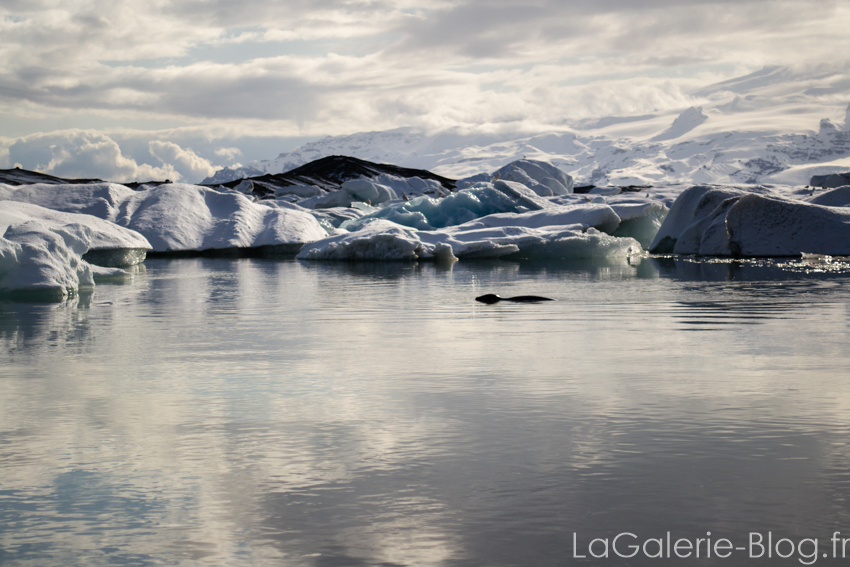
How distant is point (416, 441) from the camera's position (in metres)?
3.36

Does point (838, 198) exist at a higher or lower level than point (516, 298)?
higher

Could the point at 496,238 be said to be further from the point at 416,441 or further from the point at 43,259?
the point at 416,441

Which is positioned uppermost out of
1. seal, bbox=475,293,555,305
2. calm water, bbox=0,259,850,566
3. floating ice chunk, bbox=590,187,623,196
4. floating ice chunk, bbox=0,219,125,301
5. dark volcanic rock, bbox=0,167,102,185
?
dark volcanic rock, bbox=0,167,102,185

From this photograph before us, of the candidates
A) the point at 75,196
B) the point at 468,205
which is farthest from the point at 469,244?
the point at 75,196

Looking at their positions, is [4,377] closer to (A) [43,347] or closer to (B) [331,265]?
(A) [43,347]

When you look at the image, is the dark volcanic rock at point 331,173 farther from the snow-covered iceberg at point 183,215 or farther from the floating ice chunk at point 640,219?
the snow-covered iceberg at point 183,215

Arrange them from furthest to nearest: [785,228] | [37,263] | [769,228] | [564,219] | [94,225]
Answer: [564,219] → [769,228] → [785,228] → [94,225] → [37,263]

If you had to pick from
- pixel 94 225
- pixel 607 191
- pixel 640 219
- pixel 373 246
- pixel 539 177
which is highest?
pixel 539 177

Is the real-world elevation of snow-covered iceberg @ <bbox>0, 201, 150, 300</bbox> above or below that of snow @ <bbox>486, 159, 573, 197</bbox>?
below

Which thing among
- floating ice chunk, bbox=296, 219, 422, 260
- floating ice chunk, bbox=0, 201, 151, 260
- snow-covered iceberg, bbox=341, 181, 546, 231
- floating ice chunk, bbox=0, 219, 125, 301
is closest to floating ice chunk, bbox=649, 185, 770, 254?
snow-covered iceberg, bbox=341, 181, 546, 231

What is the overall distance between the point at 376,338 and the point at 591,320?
221 cm

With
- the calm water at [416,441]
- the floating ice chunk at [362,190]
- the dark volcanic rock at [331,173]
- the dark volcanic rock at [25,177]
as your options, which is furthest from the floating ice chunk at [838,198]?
the dark volcanic rock at [331,173]

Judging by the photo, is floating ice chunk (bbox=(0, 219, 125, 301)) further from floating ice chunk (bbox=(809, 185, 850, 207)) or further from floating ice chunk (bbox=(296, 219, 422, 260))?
floating ice chunk (bbox=(809, 185, 850, 207))

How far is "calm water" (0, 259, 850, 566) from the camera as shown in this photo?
2.42m
